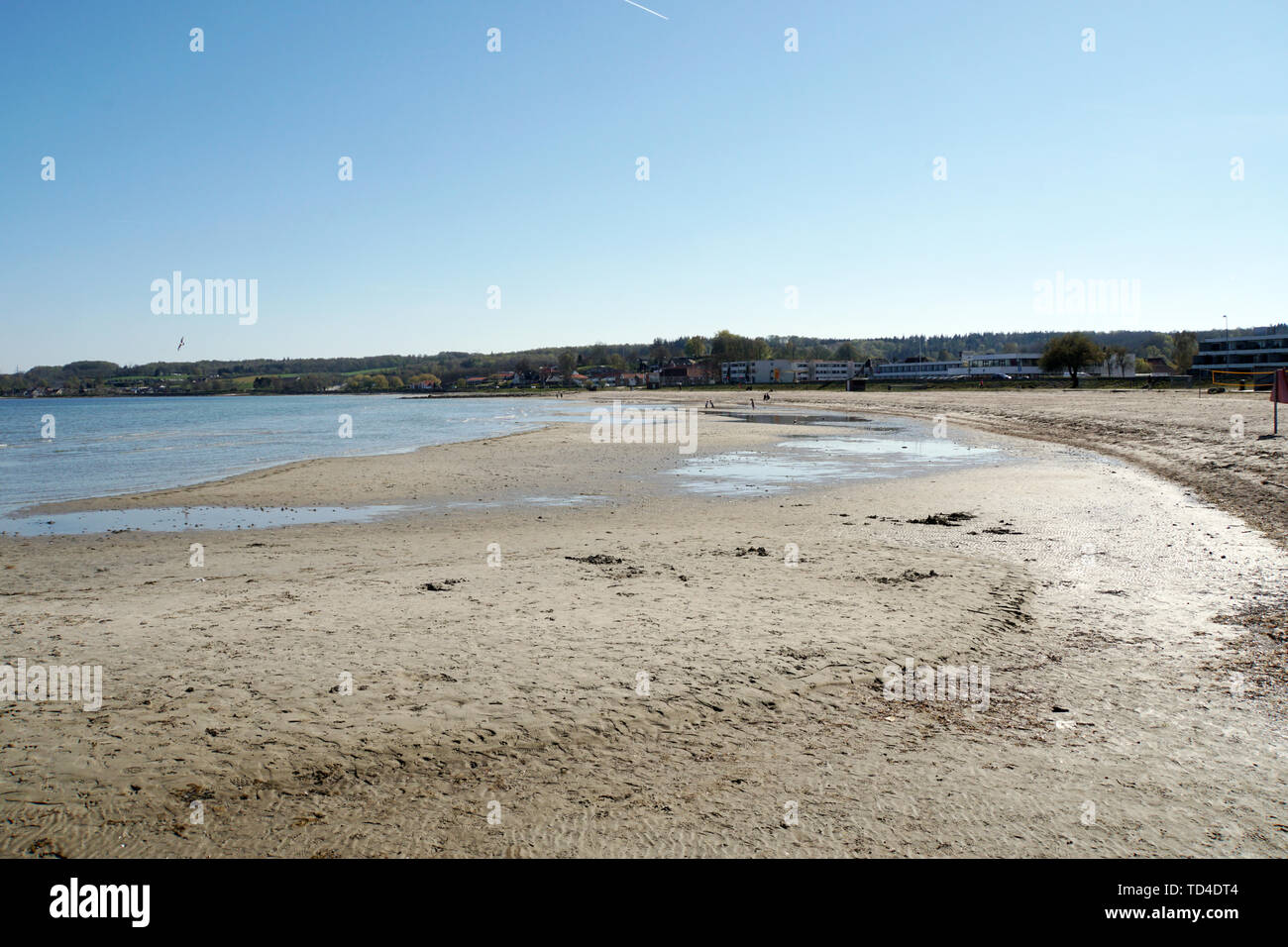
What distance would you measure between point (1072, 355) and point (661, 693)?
102396 mm

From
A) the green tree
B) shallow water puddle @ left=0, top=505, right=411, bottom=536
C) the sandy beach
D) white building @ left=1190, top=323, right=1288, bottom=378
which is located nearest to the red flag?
the sandy beach

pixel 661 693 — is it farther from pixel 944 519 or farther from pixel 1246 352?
pixel 1246 352

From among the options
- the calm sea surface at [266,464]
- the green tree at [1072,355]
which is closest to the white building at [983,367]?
the green tree at [1072,355]

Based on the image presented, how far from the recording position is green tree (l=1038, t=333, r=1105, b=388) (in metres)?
93.9

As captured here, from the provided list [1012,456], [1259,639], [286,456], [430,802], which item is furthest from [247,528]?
[1012,456]

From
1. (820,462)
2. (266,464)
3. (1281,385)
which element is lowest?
(266,464)

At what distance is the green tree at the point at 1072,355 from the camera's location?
308 ft

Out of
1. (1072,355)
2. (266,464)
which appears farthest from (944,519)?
(1072,355)

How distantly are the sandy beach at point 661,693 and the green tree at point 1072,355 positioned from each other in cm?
8953

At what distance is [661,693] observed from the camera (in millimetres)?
6824

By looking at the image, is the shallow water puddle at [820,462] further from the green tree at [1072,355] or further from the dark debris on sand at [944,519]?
the green tree at [1072,355]
